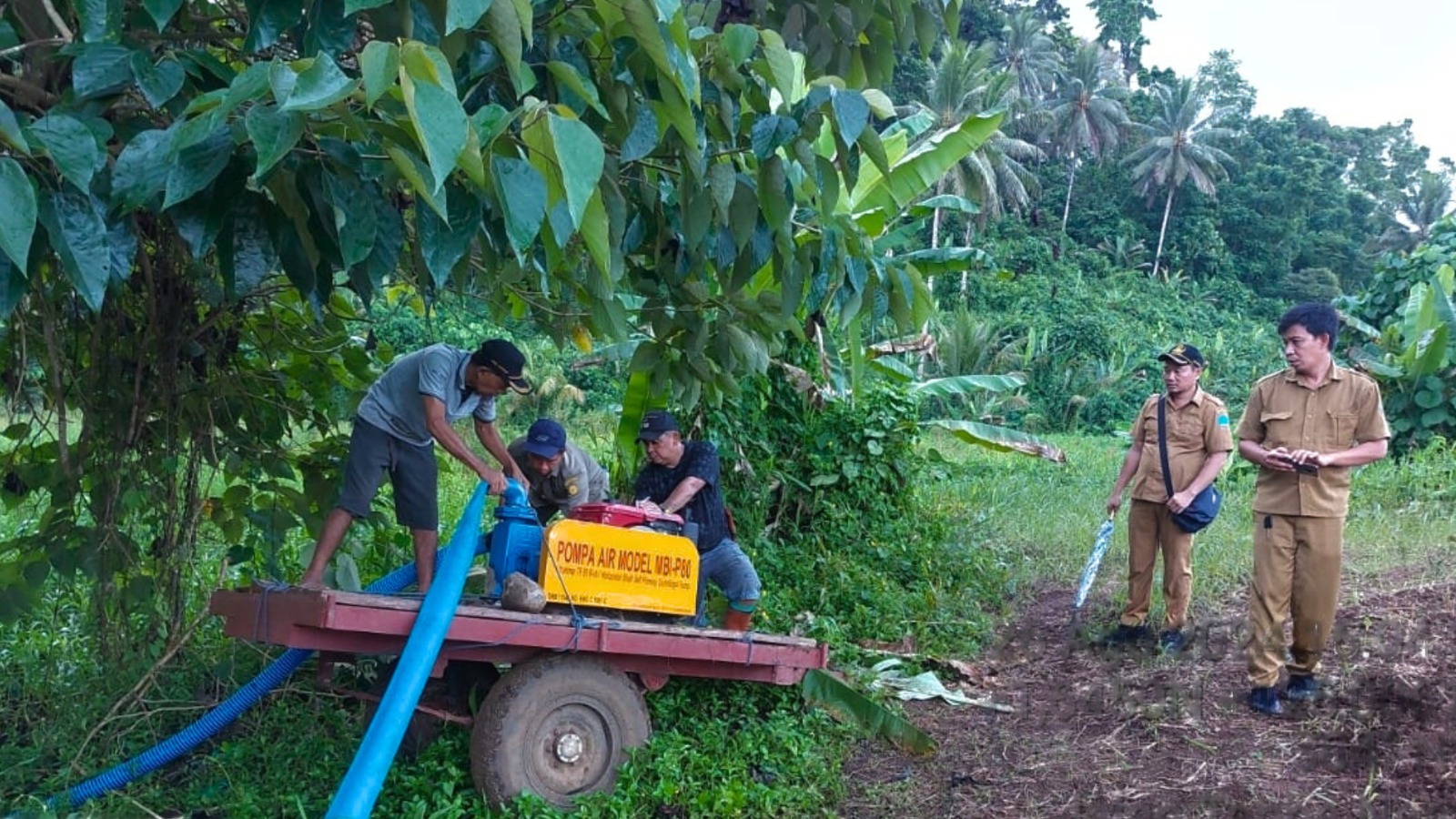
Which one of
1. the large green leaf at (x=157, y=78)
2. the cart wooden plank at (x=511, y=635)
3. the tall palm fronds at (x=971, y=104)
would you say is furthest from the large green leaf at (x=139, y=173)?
the tall palm fronds at (x=971, y=104)

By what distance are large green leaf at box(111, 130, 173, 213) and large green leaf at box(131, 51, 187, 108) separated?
15 centimetres

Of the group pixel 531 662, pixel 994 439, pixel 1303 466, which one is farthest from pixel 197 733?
pixel 994 439

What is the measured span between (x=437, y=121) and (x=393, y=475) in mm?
3756

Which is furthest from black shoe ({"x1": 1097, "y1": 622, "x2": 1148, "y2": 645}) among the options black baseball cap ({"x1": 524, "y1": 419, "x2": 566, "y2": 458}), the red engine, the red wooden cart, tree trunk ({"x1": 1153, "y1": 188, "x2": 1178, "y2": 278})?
tree trunk ({"x1": 1153, "y1": 188, "x2": 1178, "y2": 278})

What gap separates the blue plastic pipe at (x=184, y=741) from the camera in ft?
14.9

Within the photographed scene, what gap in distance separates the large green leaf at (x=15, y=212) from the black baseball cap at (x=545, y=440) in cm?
360

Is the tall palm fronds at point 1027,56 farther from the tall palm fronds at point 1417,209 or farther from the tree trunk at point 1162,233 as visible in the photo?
the tall palm fronds at point 1417,209

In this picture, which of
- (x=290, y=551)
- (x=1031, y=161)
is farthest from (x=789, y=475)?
(x=1031, y=161)

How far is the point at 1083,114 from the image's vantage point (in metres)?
43.7

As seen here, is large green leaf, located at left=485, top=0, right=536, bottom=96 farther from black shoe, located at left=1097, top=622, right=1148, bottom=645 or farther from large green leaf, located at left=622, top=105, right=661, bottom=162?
black shoe, located at left=1097, top=622, right=1148, bottom=645

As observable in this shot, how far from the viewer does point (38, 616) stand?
250 inches

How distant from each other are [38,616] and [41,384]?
1.74 m

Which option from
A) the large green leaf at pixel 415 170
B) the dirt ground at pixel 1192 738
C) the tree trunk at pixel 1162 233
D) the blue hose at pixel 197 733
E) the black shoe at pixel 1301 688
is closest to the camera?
the large green leaf at pixel 415 170

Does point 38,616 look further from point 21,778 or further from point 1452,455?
point 1452,455
